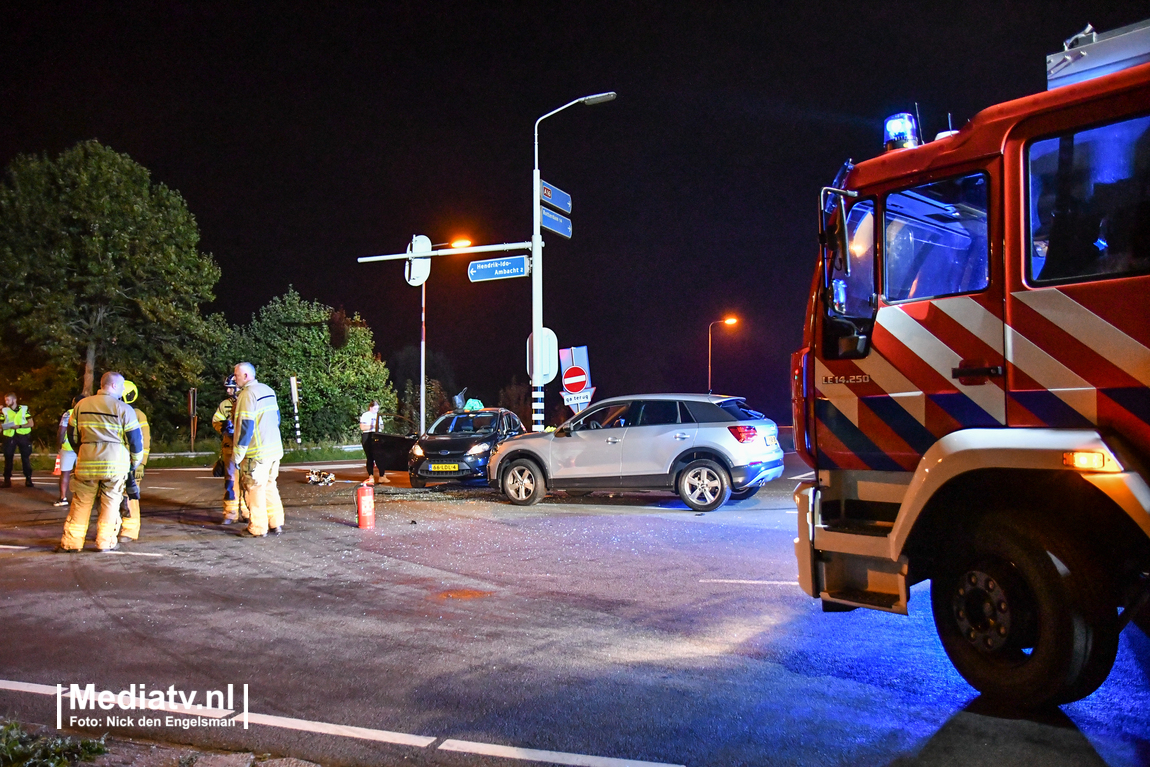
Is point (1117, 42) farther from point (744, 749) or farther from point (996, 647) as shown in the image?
point (744, 749)

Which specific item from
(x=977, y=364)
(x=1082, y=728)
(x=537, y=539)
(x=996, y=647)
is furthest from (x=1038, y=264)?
(x=537, y=539)

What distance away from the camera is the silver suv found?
11852 millimetres

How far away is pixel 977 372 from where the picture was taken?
418 centimetres

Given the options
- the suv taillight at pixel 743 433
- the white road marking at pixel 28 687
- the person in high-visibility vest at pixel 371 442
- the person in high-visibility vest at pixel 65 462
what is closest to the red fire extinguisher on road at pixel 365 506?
the suv taillight at pixel 743 433

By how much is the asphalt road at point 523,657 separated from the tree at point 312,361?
30307mm

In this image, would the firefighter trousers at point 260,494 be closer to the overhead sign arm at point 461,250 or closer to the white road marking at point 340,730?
the white road marking at point 340,730

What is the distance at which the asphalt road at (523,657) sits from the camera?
372cm

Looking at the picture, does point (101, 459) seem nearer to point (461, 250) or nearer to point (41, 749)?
point (41, 749)

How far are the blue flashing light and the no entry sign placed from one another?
1397 cm

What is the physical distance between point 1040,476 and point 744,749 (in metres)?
1.86

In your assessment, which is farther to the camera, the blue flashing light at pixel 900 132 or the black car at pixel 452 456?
the black car at pixel 452 456

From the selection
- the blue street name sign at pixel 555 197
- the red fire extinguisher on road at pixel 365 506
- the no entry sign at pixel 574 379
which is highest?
the blue street name sign at pixel 555 197

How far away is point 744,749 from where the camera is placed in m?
3.63

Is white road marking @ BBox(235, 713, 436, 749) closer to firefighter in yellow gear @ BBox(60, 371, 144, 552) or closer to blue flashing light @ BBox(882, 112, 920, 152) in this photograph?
blue flashing light @ BBox(882, 112, 920, 152)
